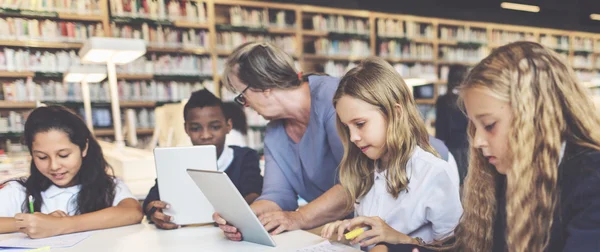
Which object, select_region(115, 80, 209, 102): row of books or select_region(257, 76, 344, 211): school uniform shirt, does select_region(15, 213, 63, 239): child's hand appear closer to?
select_region(257, 76, 344, 211): school uniform shirt

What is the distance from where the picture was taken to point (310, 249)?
1.15m

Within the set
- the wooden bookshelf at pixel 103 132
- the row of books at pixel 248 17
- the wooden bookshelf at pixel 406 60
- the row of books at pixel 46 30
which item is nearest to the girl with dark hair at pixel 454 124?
the row of books at pixel 248 17

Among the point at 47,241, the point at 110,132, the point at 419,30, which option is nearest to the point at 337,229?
the point at 47,241

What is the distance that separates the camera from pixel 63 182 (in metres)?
1.58

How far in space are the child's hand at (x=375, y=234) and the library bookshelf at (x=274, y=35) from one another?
11.9 ft

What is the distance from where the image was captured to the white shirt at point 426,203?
1.20 metres

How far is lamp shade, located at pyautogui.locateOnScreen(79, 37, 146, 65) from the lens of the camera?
2.74 meters

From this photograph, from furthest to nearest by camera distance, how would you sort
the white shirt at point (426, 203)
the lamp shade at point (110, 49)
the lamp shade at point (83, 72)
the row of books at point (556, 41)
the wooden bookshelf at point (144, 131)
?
the row of books at point (556, 41), the wooden bookshelf at point (144, 131), the lamp shade at point (83, 72), the lamp shade at point (110, 49), the white shirt at point (426, 203)

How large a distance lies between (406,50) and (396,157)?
17.6 feet

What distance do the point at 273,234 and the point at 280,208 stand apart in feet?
0.90

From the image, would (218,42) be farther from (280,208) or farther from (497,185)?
(497,185)

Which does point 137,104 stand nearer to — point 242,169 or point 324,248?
point 242,169

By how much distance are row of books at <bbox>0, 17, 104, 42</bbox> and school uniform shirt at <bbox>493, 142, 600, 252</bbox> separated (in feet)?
14.9

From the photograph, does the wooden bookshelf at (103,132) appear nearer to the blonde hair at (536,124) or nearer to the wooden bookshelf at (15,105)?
the wooden bookshelf at (15,105)
